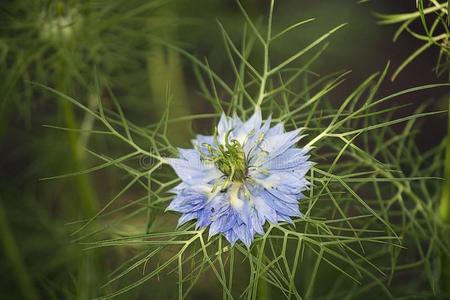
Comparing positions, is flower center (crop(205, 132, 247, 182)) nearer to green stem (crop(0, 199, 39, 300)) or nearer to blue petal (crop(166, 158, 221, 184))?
blue petal (crop(166, 158, 221, 184))

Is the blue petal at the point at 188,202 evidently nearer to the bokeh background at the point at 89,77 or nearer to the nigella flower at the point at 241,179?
the nigella flower at the point at 241,179

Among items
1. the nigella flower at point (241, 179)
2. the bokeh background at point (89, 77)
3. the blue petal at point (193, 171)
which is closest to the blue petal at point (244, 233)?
the nigella flower at point (241, 179)

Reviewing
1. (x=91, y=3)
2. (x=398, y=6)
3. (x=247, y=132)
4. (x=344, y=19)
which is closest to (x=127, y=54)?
(x=91, y=3)

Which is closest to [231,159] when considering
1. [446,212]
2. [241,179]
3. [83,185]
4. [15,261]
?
[241,179]

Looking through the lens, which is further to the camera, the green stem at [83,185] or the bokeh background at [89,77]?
the bokeh background at [89,77]

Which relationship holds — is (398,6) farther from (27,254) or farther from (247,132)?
(247,132)

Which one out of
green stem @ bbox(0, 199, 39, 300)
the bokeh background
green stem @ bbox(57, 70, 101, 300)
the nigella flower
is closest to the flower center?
the nigella flower
